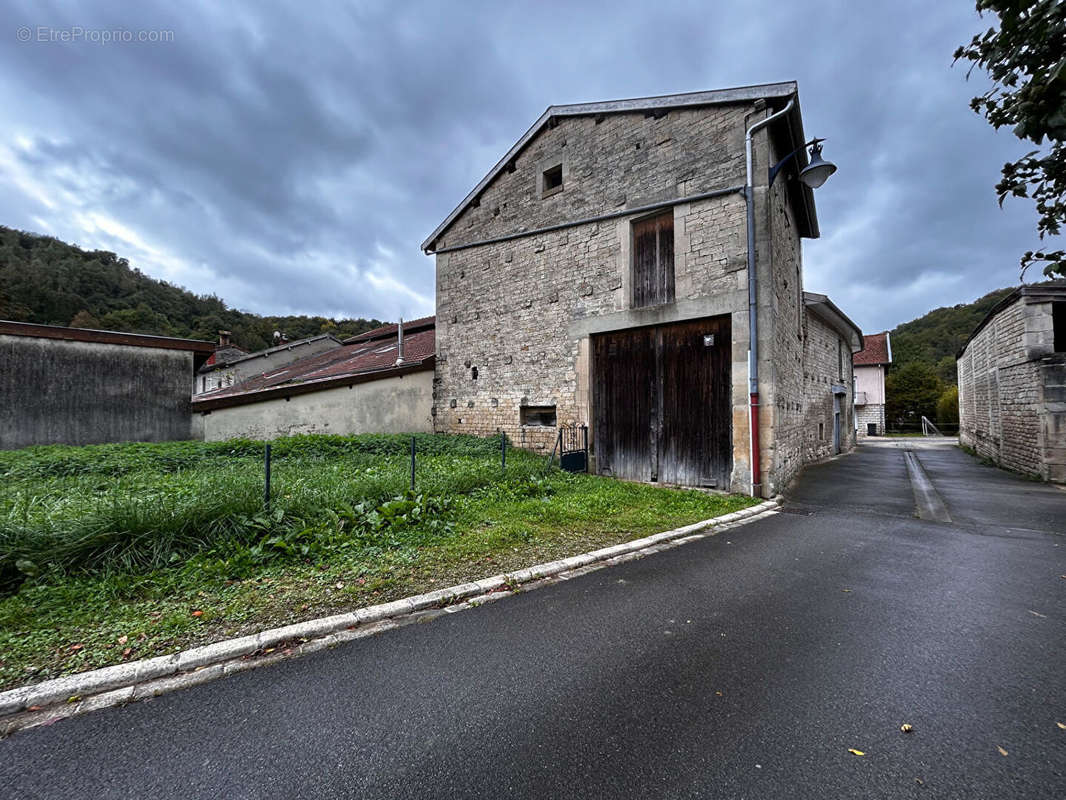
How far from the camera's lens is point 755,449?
7.53 m

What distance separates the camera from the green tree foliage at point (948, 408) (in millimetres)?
30473

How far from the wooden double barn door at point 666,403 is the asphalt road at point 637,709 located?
14.4 feet

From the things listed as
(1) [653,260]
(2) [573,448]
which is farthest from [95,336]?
(1) [653,260]

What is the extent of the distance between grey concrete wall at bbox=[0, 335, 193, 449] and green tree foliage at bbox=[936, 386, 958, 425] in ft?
139

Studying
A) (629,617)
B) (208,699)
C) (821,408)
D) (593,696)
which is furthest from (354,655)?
(821,408)

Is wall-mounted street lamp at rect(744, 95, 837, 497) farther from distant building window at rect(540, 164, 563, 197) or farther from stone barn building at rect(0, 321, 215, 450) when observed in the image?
stone barn building at rect(0, 321, 215, 450)

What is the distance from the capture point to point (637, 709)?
2.21 metres

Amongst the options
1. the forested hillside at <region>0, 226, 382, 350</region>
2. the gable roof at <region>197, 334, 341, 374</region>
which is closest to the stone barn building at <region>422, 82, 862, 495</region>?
the gable roof at <region>197, 334, 341, 374</region>

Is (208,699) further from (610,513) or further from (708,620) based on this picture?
(610,513)

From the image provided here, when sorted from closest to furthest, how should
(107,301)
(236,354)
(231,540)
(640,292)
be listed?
(231,540) < (640,292) < (236,354) < (107,301)

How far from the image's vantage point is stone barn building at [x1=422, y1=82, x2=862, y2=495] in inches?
309

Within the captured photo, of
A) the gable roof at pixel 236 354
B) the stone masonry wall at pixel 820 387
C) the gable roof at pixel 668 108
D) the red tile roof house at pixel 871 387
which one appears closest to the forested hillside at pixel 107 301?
the gable roof at pixel 236 354

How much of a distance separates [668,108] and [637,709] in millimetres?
10205

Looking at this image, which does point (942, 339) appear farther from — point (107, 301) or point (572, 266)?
point (107, 301)
